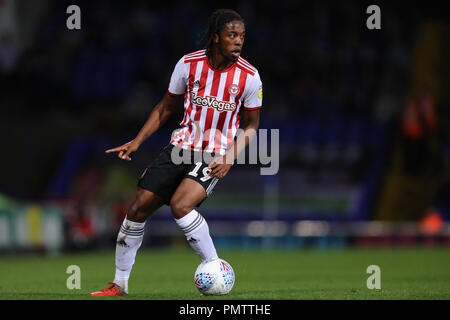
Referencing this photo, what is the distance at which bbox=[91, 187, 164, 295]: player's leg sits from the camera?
822 centimetres

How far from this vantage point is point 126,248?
8336mm

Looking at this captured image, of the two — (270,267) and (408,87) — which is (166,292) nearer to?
(270,267)

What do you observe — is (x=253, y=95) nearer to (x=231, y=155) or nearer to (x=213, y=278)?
(x=231, y=155)

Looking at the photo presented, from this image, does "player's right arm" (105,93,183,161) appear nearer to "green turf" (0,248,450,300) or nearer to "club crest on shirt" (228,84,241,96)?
"club crest on shirt" (228,84,241,96)

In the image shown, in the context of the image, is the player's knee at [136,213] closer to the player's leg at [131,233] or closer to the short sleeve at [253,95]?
the player's leg at [131,233]

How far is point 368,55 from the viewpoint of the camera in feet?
76.7

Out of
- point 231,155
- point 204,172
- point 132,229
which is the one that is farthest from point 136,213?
point 231,155

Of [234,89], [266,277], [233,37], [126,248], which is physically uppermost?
[233,37]

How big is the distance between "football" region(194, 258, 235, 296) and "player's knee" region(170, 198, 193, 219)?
1.58 ft

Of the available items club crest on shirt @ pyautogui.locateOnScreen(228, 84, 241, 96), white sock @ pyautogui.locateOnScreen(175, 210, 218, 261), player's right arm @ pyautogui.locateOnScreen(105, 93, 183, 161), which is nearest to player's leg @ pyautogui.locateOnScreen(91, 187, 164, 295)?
white sock @ pyautogui.locateOnScreen(175, 210, 218, 261)

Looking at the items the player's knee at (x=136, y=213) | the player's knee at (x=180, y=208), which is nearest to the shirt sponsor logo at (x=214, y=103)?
the player's knee at (x=180, y=208)

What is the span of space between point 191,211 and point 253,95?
1.21m

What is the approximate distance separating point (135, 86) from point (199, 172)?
51.3ft

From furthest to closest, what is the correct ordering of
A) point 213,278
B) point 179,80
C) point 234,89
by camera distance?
point 179,80
point 234,89
point 213,278
